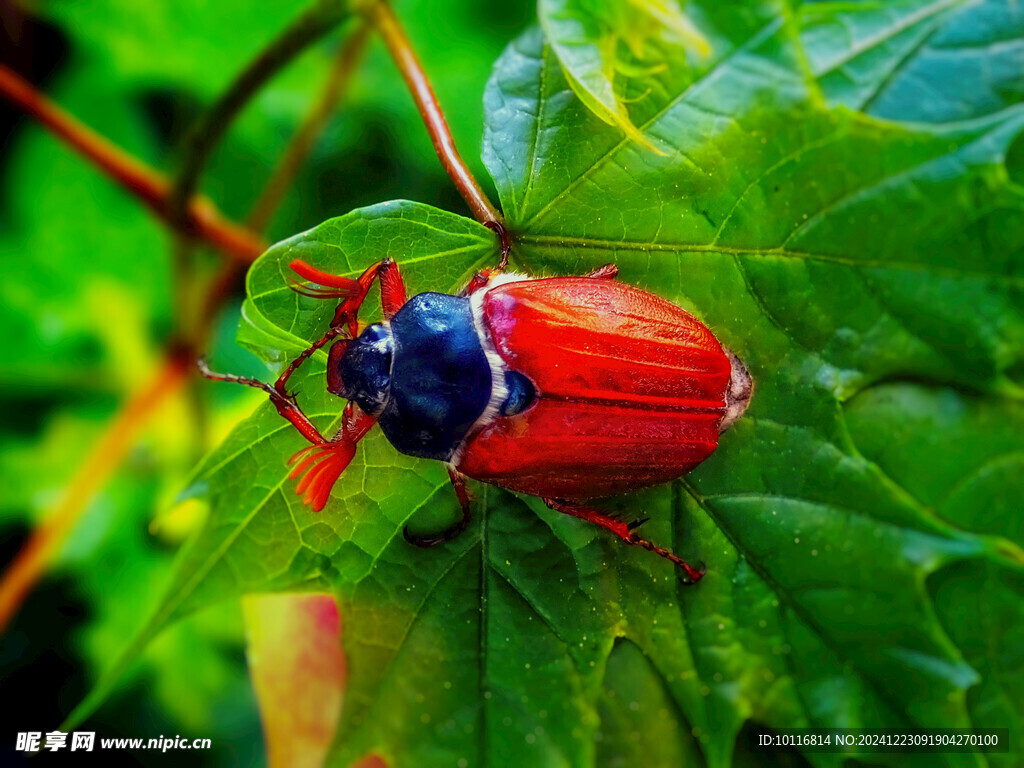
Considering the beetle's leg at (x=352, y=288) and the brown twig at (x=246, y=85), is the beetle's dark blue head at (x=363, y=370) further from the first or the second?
the brown twig at (x=246, y=85)

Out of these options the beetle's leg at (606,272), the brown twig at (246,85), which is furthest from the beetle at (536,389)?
the brown twig at (246,85)

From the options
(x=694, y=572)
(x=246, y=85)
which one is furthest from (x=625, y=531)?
(x=246, y=85)

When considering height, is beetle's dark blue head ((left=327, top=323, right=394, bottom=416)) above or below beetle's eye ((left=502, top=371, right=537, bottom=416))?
above

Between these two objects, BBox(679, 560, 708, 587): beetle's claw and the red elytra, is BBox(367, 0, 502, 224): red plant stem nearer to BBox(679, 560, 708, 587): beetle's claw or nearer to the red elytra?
the red elytra

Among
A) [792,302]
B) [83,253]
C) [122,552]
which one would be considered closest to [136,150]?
[83,253]

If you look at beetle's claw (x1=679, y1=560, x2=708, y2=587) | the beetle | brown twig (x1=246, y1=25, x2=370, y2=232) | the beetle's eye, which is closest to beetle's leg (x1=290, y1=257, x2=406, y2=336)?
the beetle

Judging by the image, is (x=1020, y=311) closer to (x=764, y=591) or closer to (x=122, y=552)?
(x=764, y=591)
